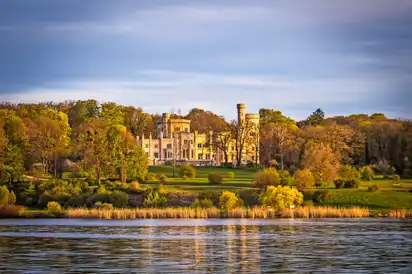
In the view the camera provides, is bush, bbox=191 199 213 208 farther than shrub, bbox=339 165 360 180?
No

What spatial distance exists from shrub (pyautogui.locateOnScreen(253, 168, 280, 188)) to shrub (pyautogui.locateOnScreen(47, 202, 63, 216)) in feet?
69.6

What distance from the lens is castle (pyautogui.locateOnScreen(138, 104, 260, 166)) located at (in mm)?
165250

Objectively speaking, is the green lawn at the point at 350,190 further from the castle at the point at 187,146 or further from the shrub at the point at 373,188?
the castle at the point at 187,146

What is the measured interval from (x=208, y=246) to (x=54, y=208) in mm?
36366

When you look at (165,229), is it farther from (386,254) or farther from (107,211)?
(386,254)

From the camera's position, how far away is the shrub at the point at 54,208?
81.6 metres

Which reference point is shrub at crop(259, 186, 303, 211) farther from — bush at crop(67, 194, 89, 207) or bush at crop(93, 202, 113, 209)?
bush at crop(67, 194, 89, 207)

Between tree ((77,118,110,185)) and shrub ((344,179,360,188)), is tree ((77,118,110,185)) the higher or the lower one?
the higher one

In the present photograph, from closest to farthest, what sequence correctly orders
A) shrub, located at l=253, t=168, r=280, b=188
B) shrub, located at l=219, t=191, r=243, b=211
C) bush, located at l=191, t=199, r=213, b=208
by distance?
shrub, located at l=219, t=191, r=243, b=211
bush, located at l=191, t=199, r=213, b=208
shrub, located at l=253, t=168, r=280, b=188

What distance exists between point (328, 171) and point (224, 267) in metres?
60.7

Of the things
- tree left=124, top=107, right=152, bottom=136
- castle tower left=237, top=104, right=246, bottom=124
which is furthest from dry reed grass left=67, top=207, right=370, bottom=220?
castle tower left=237, top=104, right=246, bottom=124

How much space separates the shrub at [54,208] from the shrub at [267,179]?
69.6 feet

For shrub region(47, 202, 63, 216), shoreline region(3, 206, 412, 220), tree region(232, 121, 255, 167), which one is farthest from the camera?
tree region(232, 121, 255, 167)

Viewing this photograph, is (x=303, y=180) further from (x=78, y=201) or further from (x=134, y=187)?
(x=78, y=201)
